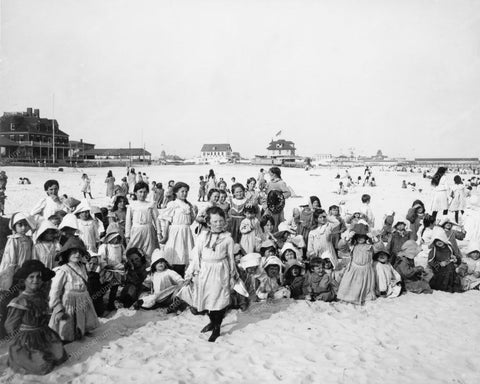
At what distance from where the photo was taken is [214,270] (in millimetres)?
4445

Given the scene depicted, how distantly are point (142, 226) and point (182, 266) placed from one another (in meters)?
1.00

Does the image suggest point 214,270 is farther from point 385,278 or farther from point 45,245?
point 385,278

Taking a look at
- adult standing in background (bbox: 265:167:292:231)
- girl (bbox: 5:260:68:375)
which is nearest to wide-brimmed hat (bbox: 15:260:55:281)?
girl (bbox: 5:260:68:375)

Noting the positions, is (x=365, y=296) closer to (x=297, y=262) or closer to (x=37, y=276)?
(x=297, y=262)

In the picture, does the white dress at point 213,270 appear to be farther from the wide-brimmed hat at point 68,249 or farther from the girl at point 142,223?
the girl at point 142,223

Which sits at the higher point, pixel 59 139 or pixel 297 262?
pixel 59 139

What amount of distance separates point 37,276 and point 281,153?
319 feet

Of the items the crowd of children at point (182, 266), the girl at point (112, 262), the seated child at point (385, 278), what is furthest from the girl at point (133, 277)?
the seated child at point (385, 278)

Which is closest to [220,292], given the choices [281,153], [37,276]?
[37,276]

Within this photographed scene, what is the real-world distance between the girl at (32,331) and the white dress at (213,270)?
158 cm

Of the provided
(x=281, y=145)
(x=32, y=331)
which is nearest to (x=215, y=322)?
(x=32, y=331)

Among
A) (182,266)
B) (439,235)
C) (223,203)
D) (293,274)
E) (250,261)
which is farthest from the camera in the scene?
(223,203)

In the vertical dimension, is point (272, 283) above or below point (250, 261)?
below

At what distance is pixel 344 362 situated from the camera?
159 inches
